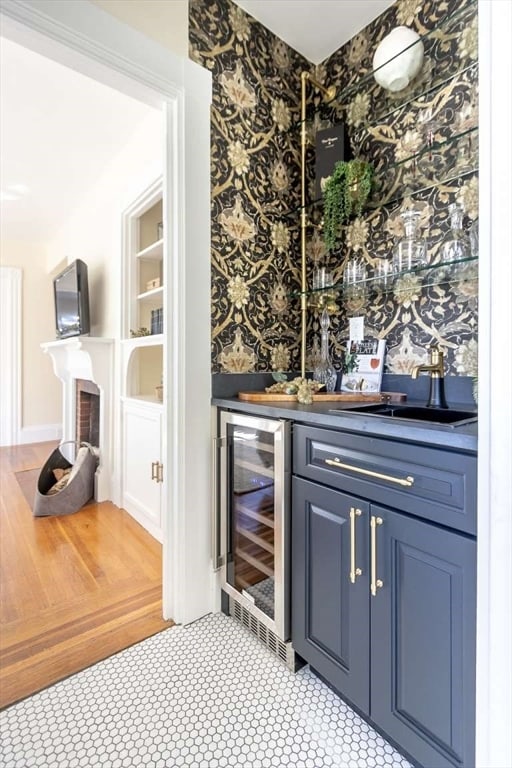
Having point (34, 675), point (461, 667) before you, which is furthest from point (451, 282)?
point (34, 675)

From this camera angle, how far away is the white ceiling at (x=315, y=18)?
1.68m

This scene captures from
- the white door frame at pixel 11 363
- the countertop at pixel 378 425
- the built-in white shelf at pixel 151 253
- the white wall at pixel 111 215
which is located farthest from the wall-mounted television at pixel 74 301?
the countertop at pixel 378 425

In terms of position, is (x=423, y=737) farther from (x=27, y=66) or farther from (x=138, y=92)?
(x=27, y=66)

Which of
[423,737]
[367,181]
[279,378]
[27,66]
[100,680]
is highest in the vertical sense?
[27,66]

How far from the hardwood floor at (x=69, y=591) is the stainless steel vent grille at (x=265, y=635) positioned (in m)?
0.30

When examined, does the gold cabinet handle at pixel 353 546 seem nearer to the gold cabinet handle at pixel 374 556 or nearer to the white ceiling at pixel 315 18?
the gold cabinet handle at pixel 374 556

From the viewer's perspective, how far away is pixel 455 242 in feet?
4.53

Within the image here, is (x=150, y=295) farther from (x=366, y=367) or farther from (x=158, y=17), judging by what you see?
(x=366, y=367)

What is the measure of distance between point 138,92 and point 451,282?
1.47 meters

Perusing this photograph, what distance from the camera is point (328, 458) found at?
1141 millimetres

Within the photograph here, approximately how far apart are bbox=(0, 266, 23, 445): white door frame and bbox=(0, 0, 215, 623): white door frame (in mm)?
4444

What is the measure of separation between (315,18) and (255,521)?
2.39 metres
